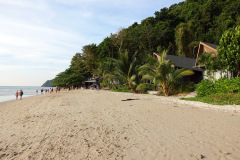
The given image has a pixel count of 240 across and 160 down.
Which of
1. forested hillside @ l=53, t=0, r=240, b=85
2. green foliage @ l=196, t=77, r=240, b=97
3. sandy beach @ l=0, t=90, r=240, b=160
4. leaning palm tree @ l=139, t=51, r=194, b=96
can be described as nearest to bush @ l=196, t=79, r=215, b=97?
green foliage @ l=196, t=77, r=240, b=97

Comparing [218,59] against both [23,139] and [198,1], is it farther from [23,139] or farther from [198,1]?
[198,1]

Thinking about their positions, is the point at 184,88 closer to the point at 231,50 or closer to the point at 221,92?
the point at 221,92

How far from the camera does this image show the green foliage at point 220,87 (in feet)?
28.1

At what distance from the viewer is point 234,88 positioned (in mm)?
8539

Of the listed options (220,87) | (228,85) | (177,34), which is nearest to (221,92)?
(220,87)

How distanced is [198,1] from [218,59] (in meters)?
35.5

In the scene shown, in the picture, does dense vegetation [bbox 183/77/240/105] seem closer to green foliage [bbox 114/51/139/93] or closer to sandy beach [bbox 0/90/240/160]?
sandy beach [bbox 0/90/240/160]

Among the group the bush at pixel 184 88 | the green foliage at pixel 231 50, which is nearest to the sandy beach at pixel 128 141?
the green foliage at pixel 231 50

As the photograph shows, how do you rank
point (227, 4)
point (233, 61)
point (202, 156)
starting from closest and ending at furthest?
point (202, 156) → point (233, 61) → point (227, 4)

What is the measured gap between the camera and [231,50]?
9.58m

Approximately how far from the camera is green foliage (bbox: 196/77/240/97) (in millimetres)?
8555

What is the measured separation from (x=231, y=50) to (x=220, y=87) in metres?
2.72

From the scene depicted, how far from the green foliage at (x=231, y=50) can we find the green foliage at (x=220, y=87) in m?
1.47

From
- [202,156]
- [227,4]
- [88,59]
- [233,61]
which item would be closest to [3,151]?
[202,156]
